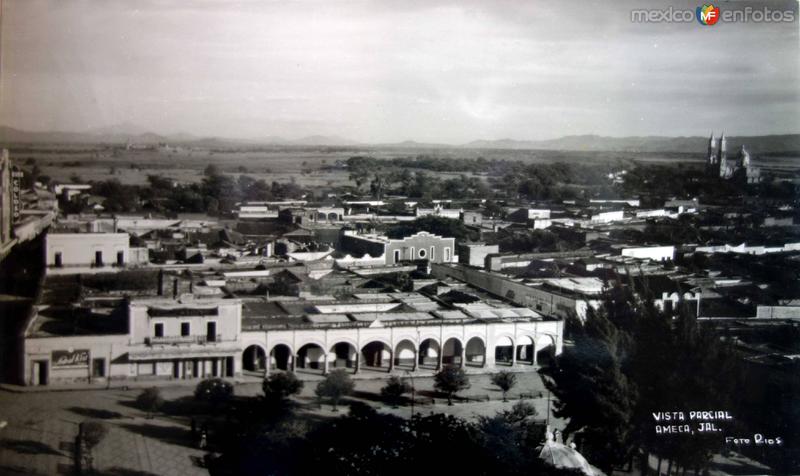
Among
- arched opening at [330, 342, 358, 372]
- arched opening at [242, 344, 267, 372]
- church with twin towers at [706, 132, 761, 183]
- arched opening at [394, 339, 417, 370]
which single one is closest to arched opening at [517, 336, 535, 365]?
arched opening at [394, 339, 417, 370]

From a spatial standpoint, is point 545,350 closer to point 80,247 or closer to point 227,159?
Result: point 227,159

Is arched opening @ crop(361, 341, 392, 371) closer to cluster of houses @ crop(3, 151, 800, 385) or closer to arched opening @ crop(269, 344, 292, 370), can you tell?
cluster of houses @ crop(3, 151, 800, 385)

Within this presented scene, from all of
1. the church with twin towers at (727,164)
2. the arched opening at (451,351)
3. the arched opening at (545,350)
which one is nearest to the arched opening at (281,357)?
the arched opening at (451,351)

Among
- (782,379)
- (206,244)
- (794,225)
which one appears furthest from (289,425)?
(794,225)

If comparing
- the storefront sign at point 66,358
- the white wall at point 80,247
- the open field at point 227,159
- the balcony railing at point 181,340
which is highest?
the open field at point 227,159

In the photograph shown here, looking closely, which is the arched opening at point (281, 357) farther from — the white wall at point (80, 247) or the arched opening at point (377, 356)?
the white wall at point (80, 247)
